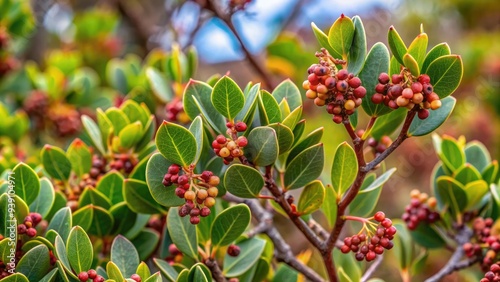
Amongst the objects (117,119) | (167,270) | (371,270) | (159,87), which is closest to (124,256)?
(167,270)

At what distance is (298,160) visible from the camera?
102cm

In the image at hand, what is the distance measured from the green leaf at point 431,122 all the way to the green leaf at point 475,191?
0.29 meters

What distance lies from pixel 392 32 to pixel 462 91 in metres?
2.49

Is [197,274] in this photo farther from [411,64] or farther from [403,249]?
[403,249]

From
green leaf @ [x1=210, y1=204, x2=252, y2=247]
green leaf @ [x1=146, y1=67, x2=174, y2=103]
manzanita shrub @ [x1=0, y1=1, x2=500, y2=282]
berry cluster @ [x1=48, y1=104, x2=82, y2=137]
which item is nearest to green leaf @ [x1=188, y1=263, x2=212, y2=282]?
manzanita shrub @ [x1=0, y1=1, x2=500, y2=282]

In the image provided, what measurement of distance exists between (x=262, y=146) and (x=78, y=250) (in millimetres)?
323

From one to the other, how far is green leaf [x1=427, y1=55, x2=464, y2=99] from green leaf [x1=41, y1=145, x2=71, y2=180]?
0.75m

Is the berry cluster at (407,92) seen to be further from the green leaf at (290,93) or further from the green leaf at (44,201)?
the green leaf at (44,201)

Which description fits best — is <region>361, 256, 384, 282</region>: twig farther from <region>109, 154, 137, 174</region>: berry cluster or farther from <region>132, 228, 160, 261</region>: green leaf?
<region>109, 154, 137, 174</region>: berry cluster

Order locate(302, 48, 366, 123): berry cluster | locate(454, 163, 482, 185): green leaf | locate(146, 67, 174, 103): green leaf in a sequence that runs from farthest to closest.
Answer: locate(146, 67, 174, 103): green leaf < locate(454, 163, 482, 185): green leaf < locate(302, 48, 366, 123): berry cluster

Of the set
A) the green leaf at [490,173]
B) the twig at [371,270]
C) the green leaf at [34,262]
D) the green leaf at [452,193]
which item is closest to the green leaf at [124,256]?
the green leaf at [34,262]

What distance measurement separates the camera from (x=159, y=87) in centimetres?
155

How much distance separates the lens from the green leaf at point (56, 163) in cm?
126

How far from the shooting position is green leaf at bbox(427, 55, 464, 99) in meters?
0.91
